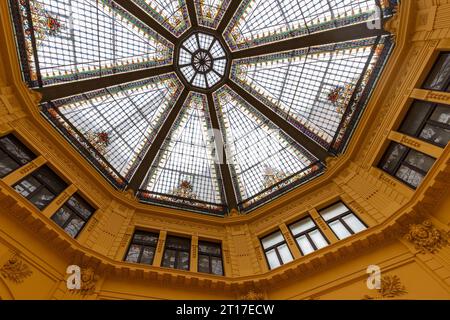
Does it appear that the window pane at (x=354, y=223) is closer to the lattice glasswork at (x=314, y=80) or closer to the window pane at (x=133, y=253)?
the lattice glasswork at (x=314, y=80)

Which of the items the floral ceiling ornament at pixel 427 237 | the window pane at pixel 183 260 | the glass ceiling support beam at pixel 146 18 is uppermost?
the glass ceiling support beam at pixel 146 18

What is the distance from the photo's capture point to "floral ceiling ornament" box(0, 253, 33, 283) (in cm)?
842

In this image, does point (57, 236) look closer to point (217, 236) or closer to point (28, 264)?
point (28, 264)

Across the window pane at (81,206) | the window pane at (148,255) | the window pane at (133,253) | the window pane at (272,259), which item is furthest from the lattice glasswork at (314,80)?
the window pane at (81,206)

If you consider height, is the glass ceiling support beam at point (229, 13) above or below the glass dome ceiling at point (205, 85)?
above

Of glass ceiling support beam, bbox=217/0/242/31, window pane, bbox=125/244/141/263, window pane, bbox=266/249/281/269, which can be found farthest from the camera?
glass ceiling support beam, bbox=217/0/242/31

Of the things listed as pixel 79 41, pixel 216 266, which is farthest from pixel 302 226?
pixel 79 41

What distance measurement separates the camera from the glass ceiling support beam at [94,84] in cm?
1266

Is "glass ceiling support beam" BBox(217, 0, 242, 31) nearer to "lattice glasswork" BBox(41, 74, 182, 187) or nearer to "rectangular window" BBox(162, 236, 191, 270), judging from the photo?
"lattice glasswork" BBox(41, 74, 182, 187)

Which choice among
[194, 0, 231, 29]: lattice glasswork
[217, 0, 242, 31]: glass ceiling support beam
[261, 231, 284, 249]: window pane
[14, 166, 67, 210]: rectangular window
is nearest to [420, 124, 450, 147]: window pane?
[261, 231, 284, 249]: window pane

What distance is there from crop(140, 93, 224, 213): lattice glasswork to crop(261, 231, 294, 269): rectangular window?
3568 mm

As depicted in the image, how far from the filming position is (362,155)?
13.7 metres

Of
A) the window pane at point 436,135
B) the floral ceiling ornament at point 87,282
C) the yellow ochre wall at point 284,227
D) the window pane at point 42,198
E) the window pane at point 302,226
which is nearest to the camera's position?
the yellow ochre wall at point 284,227

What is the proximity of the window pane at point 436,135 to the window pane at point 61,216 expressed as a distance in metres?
15.4
